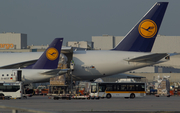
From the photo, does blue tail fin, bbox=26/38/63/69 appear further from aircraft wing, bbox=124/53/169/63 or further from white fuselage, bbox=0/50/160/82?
aircraft wing, bbox=124/53/169/63

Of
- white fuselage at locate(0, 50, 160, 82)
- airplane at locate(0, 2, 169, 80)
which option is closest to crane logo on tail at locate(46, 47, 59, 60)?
white fuselage at locate(0, 50, 160, 82)

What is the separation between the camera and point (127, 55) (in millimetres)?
40812

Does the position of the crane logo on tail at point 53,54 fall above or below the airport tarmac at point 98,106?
above

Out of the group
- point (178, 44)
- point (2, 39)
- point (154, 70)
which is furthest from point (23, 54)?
point (178, 44)

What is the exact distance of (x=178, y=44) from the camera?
16012 cm

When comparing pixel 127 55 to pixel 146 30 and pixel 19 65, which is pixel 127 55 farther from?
pixel 19 65

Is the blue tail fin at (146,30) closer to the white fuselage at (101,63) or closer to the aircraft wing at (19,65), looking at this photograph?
the white fuselage at (101,63)

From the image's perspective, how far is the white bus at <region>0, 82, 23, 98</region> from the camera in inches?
1441

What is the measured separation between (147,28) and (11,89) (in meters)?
18.2

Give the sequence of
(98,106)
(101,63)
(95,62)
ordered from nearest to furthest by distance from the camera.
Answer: (98,106)
(101,63)
(95,62)

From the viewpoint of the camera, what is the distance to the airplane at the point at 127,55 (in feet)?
133

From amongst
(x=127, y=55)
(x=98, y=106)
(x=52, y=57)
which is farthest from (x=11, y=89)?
(x=98, y=106)

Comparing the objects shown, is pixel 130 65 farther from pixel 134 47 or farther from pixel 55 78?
pixel 55 78

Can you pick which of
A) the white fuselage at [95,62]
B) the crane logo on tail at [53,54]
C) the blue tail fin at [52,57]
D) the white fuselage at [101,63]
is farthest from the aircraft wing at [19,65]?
the white fuselage at [101,63]
